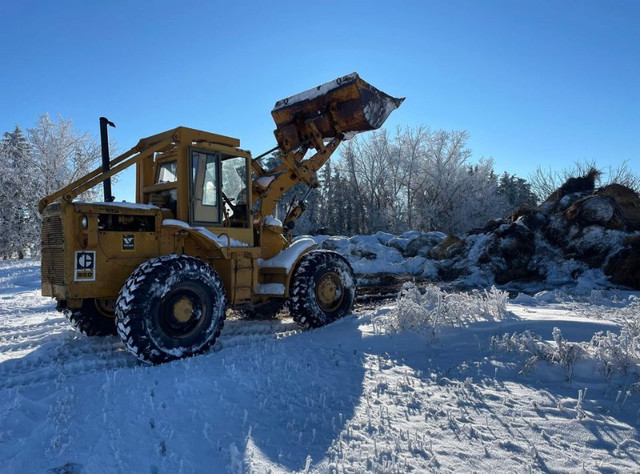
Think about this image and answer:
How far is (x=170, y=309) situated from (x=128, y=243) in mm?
1077

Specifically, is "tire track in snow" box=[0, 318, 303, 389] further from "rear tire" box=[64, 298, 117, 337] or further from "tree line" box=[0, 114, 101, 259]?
"tree line" box=[0, 114, 101, 259]

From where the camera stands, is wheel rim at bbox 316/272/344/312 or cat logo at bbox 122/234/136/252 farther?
wheel rim at bbox 316/272/344/312

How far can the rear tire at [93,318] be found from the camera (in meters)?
6.48

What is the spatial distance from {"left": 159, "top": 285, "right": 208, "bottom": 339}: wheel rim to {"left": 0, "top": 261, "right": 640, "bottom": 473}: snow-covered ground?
→ 47cm

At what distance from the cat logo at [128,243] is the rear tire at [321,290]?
95.2 inches

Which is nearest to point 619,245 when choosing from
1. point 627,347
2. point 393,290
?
point 393,290

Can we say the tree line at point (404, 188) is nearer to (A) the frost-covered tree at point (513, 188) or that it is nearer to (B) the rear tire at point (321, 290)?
(A) the frost-covered tree at point (513, 188)

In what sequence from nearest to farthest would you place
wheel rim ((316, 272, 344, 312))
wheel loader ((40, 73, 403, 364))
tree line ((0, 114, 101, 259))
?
1. wheel loader ((40, 73, 403, 364))
2. wheel rim ((316, 272, 344, 312))
3. tree line ((0, 114, 101, 259))

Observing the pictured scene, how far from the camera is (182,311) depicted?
18.0 feet

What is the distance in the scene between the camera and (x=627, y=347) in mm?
3938

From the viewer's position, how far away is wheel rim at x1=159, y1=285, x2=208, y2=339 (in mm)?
5360

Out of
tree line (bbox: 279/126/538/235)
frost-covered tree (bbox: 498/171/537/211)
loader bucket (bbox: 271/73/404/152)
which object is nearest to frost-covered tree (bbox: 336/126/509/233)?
tree line (bbox: 279/126/538/235)

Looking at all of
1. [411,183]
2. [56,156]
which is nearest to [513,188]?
[411,183]

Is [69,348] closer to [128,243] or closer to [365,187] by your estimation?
[128,243]
